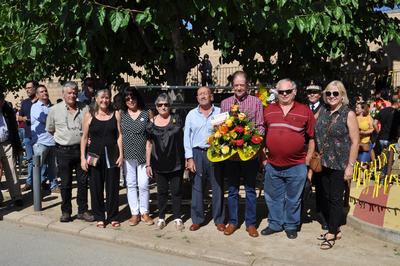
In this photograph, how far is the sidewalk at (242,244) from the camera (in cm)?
501

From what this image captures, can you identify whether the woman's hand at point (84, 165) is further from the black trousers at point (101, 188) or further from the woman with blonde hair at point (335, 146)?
the woman with blonde hair at point (335, 146)

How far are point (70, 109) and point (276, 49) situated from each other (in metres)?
3.38

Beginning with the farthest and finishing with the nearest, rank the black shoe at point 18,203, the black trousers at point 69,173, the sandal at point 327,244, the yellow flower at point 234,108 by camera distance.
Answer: the black shoe at point 18,203
the black trousers at point 69,173
the yellow flower at point 234,108
the sandal at point 327,244

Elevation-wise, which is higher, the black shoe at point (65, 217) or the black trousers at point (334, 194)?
the black trousers at point (334, 194)

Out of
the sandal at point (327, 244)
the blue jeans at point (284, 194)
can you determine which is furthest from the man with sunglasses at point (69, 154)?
the sandal at point (327, 244)

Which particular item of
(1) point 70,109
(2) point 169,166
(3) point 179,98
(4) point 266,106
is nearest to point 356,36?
(4) point 266,106

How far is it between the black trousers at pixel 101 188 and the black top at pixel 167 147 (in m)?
0.58

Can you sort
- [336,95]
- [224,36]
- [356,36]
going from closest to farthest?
1. [336,95]
2. [224,36]
3. [356,36]

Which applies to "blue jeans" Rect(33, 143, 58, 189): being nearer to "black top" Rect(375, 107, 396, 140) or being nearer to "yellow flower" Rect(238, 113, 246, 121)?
"yellow flower" Rect(238, 113, 246, 121)

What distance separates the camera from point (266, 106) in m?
6.22

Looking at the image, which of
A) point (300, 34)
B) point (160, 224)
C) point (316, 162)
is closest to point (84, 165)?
point (160, 224)

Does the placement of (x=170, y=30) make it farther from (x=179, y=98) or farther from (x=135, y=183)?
(x=135, y=183)

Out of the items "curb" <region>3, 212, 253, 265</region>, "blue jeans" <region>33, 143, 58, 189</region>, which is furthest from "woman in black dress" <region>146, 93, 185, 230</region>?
"blue jeans" <region>33, 143, 58, 189</region>

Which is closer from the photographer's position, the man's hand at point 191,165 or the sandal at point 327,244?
the sandal at point 327,244
